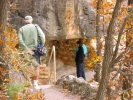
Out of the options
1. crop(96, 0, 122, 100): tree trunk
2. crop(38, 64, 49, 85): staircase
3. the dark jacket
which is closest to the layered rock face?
crop(38, 64, 49, 85): staircase

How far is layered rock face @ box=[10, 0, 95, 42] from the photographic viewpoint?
41.1 feet

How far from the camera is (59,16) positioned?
1295 cm

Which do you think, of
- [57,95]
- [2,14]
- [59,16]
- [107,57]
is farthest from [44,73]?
[107,57]

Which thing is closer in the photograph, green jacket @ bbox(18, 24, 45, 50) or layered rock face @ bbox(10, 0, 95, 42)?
green jacket @ bbox(18, 24, 45, 50)

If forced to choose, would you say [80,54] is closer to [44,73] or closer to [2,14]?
[44,73]

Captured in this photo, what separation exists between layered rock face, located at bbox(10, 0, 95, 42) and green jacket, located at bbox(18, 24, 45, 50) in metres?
5.28

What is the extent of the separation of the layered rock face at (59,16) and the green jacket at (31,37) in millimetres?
5277

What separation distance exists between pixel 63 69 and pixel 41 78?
9.03 feet

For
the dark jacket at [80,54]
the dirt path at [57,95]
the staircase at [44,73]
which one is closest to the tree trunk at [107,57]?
the dirt path at [57,95]

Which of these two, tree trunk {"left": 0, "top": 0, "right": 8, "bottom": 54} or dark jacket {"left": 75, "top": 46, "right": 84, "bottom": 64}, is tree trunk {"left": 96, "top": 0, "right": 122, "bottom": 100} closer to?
tree trunk {"left": 0, "top": 0, "right": 8, "bottom": 54}

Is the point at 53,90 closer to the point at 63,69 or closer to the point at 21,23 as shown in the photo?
the point at 21,23

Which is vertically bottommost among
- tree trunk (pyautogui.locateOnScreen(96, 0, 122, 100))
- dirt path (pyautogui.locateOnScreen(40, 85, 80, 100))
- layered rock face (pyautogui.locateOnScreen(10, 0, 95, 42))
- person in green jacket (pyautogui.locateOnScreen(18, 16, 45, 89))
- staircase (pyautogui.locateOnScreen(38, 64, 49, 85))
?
dirt path (pyautogui.locateOnScreen(40, 85, 80, 100))

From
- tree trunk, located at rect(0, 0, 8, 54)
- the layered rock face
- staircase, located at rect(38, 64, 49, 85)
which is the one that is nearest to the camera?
tree trunk, located at rect(0, 0, 8, 54)

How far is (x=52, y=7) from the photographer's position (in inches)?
500
